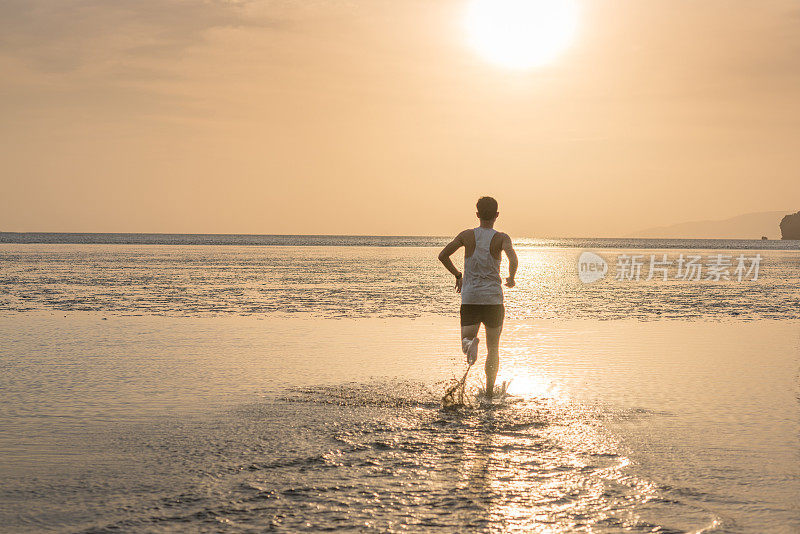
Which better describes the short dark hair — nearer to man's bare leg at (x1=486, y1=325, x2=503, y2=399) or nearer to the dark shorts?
the dark shorts

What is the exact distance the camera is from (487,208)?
8.62 meters

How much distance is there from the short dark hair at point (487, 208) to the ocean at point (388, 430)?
1.95 metres

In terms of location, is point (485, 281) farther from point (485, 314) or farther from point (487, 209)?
point (487, 209)

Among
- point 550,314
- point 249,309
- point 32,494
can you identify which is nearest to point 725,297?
point 550,314

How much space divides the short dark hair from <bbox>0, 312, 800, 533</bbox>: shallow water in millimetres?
1968

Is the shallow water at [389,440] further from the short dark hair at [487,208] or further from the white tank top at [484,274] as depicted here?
the short dark hair at [487,208]

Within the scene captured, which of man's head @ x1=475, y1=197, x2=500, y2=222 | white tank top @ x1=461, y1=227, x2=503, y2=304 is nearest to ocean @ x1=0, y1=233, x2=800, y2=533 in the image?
white tank top @ x1=461, y1=227, x2=503, y2=304

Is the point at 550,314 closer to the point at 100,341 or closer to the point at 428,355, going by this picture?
the point at 428,355

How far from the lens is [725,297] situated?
24.4 m

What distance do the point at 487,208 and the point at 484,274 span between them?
2.34ft

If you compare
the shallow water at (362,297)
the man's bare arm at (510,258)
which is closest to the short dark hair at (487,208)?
the man's bare arm at (510,258)

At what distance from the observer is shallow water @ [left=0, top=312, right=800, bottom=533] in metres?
4.83

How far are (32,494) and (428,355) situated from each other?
7.22m

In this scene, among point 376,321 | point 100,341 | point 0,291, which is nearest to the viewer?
point 100,341
